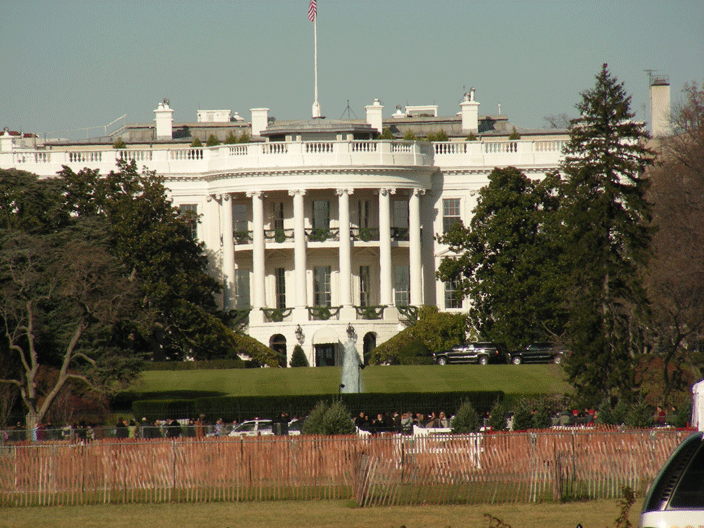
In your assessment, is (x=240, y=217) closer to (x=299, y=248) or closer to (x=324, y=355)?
(x=299, y=248)

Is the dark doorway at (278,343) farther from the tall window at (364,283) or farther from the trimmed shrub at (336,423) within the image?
the trimmed shrub at (336,423)

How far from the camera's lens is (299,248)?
63438 mm

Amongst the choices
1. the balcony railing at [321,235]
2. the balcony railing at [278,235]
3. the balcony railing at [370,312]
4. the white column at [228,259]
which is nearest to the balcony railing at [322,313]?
the balcony railing at [370,312]

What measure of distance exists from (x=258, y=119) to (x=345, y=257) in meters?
18.0

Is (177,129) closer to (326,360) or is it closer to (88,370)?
(326,360)

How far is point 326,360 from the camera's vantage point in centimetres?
6284

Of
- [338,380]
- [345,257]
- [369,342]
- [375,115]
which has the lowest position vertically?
[338,380]

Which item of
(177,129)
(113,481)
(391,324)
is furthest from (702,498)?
(177,129)

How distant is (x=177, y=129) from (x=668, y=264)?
43712 millimetres

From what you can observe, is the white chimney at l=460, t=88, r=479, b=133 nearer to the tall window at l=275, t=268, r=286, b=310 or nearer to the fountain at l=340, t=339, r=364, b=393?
the tall window at l=275, t=268, r=286, b=310

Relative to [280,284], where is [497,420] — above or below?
below

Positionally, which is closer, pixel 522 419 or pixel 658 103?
pixel 522 419

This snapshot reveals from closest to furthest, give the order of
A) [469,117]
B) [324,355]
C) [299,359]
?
1. [299,359]
2. [324,355]
3. [469,117]

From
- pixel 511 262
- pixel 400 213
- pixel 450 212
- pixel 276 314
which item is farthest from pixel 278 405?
pixel 450 212
